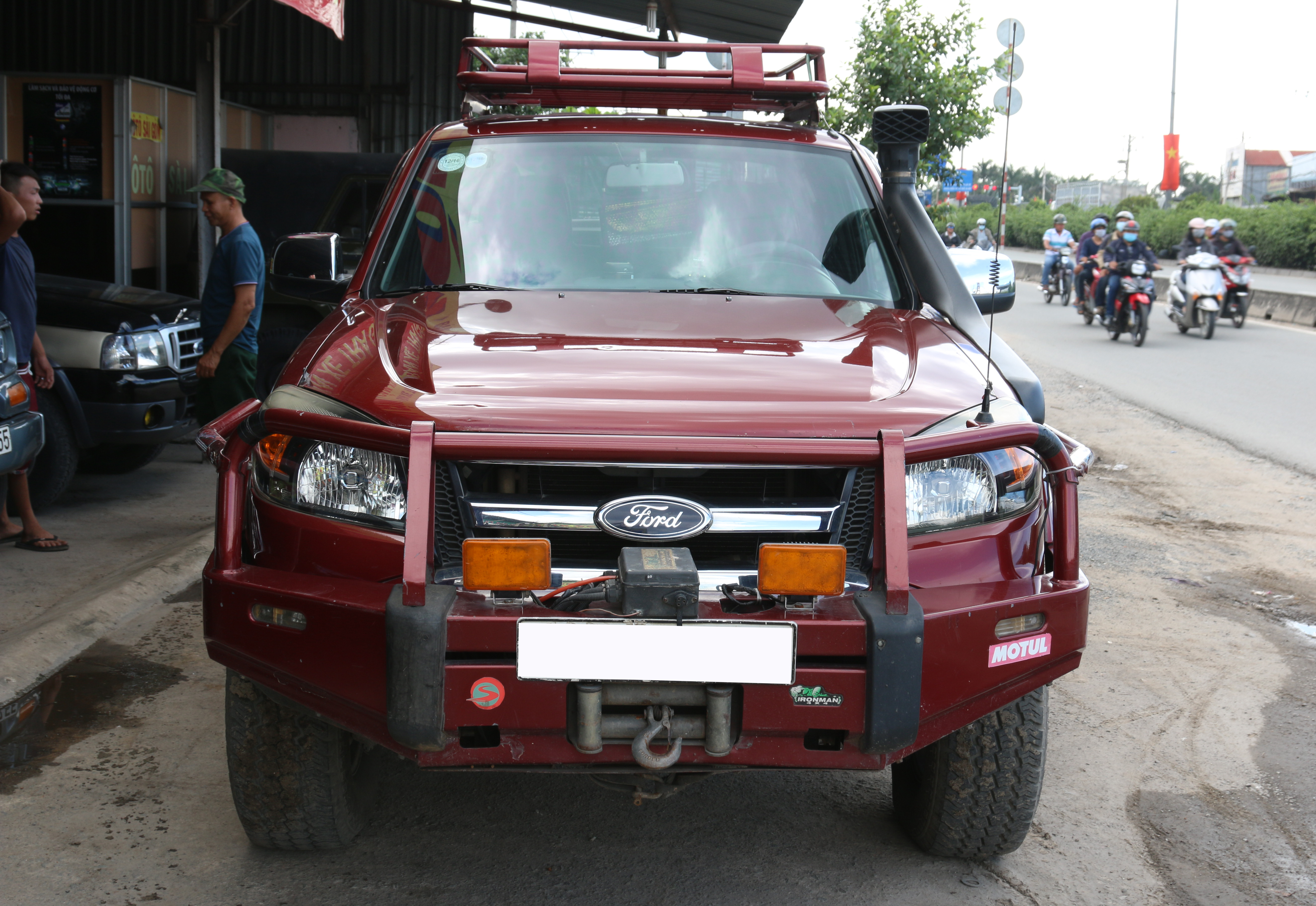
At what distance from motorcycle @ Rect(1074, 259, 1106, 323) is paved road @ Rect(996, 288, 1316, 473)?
0.71ft

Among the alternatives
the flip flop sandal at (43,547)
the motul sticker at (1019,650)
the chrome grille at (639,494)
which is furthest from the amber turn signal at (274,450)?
the flip flop sandal at (43,547)

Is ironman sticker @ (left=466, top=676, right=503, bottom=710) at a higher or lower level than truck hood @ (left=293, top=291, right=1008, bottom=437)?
lower

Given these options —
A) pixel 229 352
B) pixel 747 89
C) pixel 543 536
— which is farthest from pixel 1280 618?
pixel 229 352

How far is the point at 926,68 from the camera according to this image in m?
16.5

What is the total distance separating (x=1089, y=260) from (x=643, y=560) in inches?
750

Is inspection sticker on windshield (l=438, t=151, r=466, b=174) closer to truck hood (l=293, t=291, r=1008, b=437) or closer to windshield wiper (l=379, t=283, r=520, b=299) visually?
windshield wiper (l=379, t=283, r=520, b=299)

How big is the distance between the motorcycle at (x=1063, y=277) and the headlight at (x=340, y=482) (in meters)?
22.6

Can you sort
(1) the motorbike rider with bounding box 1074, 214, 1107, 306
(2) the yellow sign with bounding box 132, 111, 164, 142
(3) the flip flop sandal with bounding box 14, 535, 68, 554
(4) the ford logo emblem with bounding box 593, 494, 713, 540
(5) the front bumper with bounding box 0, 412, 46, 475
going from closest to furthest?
(4) the ford logo emblem with bounding box 593, 494, 713, 540 → (5) the front bumper with bounding box 0, 412, 46, 475 → (3) the flip flop sandal with bounding box 14, 535, 68, 554 → (2) the yellow sign with bounding box 132, 111, 164, 142 → (1) the motorbike rider with bounding box 1074, 214, 1107, 306

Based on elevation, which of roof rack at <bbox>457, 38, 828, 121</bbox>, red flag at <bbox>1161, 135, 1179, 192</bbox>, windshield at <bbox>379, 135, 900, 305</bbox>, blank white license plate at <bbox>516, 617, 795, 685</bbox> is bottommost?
blank white license plate at <bbox>516, 617, 795, 685</bbox>

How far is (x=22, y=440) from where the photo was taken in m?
5.53

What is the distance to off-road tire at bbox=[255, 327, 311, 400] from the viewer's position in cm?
869

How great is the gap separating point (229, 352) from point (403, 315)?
11.5ft

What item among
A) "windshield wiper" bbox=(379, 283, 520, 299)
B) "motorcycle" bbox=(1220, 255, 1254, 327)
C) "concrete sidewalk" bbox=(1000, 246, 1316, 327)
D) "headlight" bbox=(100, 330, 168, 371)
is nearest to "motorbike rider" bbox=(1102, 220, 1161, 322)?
"motorcycle" bbox=(1220, 255, 1254, 327)

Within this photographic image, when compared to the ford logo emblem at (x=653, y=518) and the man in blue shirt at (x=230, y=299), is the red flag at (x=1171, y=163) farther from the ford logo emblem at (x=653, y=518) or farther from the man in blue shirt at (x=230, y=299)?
the ford logo emblem at (x=653, y=518)
